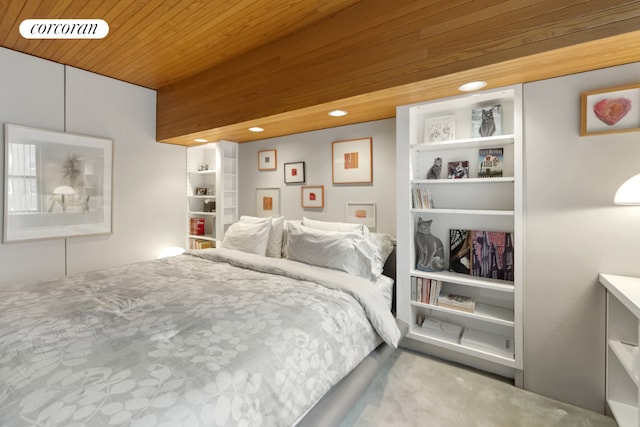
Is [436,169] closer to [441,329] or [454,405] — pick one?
[441,329]

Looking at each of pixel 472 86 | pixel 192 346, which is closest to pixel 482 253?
pixel 472 86

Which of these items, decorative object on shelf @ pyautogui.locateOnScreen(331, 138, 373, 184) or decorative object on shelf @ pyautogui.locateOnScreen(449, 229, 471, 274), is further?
decorative object on shelf @ pyautogui.locateOnScreen(331, 138, 373, 184)

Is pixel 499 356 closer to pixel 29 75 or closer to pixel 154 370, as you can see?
pixel 154 370

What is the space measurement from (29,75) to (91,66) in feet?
1.54

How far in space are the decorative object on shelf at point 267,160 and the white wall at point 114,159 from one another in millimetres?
1017

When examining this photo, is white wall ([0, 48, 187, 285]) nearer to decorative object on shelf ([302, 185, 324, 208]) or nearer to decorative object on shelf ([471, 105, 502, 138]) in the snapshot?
decorative object on shelf ([302, 185, 324, 208])

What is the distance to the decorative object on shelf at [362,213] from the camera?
2.86m

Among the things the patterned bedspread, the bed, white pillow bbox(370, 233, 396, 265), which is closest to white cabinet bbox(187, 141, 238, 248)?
the bed

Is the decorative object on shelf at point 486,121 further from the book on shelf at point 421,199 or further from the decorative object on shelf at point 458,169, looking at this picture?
the book on shelf at point 421,199

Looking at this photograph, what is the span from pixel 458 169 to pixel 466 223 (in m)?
0.43

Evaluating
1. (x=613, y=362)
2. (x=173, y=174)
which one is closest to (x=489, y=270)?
(x=613, y=362)

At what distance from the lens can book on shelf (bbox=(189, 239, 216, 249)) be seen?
383 cm

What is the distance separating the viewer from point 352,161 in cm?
296

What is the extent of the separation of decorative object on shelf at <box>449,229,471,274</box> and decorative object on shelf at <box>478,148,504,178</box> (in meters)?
0.46
